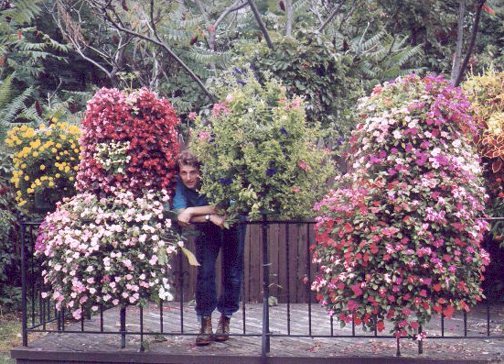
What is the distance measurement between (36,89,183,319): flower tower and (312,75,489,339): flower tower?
1.34m

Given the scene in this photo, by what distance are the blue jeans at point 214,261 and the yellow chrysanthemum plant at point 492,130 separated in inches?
102

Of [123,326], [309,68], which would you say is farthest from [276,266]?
[123,326]

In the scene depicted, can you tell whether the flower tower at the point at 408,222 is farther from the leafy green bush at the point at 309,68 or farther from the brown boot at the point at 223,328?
the leafy green bush at the point at 309,68

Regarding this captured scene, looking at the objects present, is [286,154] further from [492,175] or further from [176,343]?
[492,175]

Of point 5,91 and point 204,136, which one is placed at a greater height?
point 5,91

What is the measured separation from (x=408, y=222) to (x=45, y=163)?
355 centimetres

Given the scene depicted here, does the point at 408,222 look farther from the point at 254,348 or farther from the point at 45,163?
the point at 45,163

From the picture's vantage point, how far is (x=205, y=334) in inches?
251

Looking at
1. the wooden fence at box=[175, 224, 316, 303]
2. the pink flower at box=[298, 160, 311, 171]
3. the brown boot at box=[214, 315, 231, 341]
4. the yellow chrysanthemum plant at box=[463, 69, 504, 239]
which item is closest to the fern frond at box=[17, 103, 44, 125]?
the wooden fence at box=[175, 224, 316, 303]

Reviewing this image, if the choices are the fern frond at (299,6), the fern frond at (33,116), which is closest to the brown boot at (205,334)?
the fern frond at (33,116)

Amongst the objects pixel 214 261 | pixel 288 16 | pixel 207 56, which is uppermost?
pixel 288 16

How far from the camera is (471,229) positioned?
18.6 feet

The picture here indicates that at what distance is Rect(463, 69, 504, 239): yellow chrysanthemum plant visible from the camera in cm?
720

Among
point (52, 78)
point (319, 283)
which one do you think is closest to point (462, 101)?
point (319, 283)
